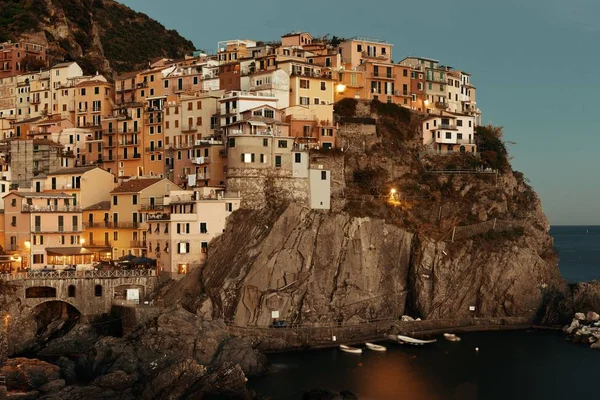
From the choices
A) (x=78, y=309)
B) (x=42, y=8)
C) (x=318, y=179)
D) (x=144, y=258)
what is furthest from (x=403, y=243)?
(x=42, y=8)

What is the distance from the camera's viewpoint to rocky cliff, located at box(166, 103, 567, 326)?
76.8 metres

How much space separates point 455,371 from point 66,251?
33.7 m

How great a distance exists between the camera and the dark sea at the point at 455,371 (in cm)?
6450

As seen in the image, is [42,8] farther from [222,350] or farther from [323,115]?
[222,350]

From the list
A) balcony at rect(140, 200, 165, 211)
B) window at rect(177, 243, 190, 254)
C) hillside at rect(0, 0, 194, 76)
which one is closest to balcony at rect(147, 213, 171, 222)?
balcony at rect(140, 200, 165, 211)

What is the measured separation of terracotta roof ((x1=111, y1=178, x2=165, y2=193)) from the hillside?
40692mm

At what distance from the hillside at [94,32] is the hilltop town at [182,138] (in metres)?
14.1

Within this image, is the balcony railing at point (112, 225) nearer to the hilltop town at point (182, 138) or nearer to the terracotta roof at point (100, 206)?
the hilltop town at point (182, 138)

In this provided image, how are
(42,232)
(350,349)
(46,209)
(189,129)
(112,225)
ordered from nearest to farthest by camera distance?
(350,349) → (42,232) → (46,209) → (112,225) → (189,129)

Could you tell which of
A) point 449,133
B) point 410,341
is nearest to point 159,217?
point 410,341

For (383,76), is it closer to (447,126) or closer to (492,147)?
(447,126)

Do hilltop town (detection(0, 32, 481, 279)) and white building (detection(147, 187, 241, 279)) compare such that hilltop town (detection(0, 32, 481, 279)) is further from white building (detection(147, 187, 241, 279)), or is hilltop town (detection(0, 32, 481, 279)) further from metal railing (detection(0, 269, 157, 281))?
metal railing (detection(0, 269, 157, 281))

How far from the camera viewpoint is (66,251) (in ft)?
268

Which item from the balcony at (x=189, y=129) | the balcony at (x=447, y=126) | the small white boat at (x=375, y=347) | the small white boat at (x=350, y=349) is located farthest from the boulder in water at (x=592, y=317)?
the balcony at (x=189, y=129)
